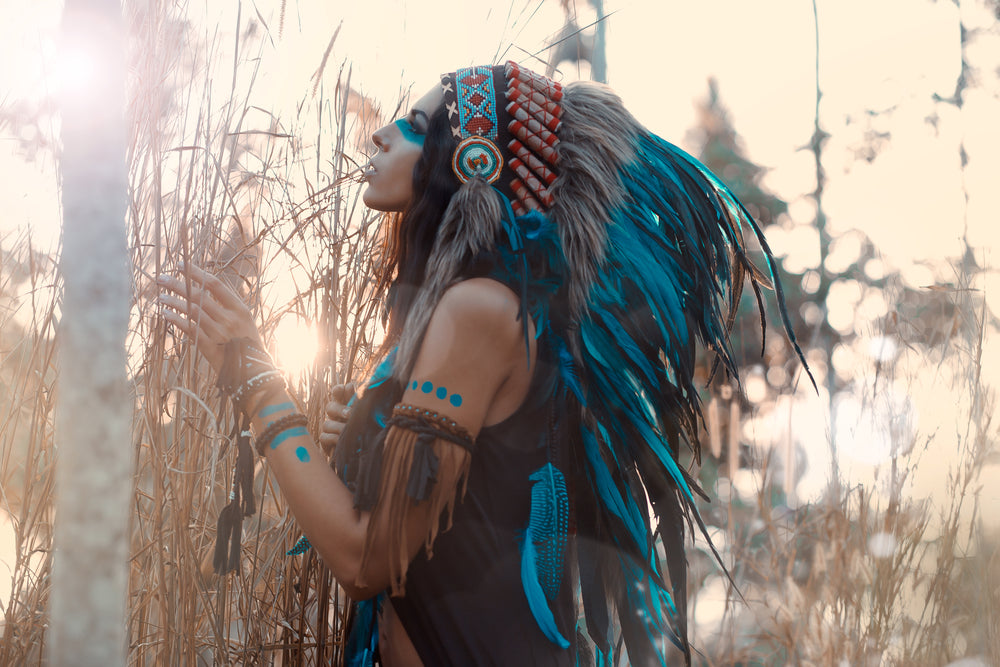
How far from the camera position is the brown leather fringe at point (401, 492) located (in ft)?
3.13

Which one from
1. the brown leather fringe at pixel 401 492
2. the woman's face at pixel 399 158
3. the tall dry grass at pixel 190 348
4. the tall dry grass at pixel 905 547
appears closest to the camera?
the brown leather fringe at pixel 401 492

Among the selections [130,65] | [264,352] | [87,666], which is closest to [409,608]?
[264,352]

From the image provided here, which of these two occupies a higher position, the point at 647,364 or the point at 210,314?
the point at 210,314

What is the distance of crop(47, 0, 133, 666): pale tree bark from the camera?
513 mm

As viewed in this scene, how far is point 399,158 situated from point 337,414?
418mm

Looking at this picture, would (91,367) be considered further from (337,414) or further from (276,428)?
(337,414)

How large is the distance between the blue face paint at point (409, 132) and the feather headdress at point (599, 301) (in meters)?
0.07

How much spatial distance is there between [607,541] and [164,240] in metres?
0.97

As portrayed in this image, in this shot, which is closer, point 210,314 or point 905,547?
point 210,314

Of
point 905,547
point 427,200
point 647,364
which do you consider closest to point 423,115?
point 427,200

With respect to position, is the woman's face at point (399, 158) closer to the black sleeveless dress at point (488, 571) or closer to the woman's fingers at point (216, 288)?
the woman's fingers at point (216, 288)

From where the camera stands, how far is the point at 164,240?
1401mm

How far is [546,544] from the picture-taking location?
104 cm

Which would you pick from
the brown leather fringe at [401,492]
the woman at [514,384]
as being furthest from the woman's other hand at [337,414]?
the brown leather fringe at [401,492]
